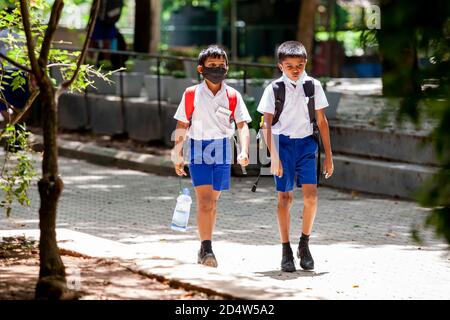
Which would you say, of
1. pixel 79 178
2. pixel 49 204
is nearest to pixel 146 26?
pixel 79 178

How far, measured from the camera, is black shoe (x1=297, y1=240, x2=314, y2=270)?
34.4 ft

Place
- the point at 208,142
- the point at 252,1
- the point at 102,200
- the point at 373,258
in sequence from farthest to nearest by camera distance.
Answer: the point at 252,1
the point at 102,200
the point at 373,258
the point at 208,142

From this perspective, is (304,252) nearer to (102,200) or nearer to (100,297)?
(100,297)

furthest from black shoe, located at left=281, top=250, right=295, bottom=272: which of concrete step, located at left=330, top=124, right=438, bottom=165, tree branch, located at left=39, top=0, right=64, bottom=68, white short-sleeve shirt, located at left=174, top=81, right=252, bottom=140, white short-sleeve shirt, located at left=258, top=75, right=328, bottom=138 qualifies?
concrete step, located at left=330, top=124, right=438, bottom=165

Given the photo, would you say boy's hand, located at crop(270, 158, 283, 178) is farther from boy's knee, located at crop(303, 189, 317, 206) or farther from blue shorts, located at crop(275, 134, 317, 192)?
boy's knee, located at crop(303, 189, 317, 206)

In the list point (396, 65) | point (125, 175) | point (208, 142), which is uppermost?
point (396, 65)

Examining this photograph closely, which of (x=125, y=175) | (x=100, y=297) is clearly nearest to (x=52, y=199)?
(x=100, y=297)

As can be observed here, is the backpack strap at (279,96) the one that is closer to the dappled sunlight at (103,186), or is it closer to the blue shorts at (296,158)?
the blue shorts at (296,158)

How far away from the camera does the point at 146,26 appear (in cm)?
2419

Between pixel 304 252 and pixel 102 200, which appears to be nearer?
pixel 304 252

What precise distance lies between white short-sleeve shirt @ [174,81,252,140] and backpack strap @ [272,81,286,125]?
0.23 metres

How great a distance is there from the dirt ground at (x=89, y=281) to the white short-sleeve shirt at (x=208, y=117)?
1.35m

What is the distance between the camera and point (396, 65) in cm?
576

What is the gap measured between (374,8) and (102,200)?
939 cm
